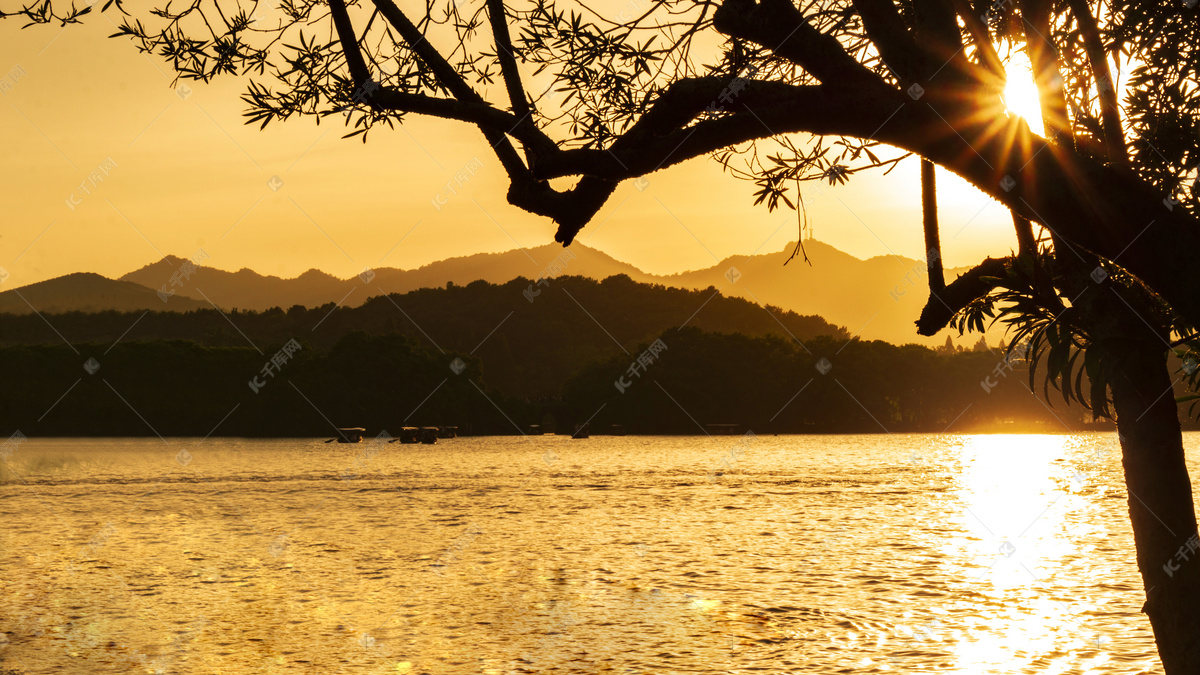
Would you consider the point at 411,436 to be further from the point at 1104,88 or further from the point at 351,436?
the point at 1104,88

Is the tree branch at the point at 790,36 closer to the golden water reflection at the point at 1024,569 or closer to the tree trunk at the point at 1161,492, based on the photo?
the tree trunk at the point at 1161,492

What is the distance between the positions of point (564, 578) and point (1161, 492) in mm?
24809

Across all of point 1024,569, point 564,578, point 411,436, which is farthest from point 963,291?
point 411,436

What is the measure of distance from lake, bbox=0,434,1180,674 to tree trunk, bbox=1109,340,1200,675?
12.8m

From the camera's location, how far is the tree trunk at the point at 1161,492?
7434mm

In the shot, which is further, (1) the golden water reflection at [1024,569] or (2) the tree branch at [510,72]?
(1) the golden water reflection at [1024,569]

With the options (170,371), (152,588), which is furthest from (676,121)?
(170,371)

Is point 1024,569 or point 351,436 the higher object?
point 1024,569

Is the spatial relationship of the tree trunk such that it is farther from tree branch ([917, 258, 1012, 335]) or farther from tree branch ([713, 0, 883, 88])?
tree branch ([713, 0, 883, 88])

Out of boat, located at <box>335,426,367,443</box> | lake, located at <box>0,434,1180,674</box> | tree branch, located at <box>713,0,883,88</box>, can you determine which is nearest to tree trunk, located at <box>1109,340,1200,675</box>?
tree branch, located at <box>713,0,883,88</box>

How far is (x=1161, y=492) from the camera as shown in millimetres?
7469

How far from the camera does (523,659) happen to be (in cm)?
2066

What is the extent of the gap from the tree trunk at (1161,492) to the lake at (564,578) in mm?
12837

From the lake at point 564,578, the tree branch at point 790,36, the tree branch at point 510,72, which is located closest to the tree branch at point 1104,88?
the tree branch at point 790,36
